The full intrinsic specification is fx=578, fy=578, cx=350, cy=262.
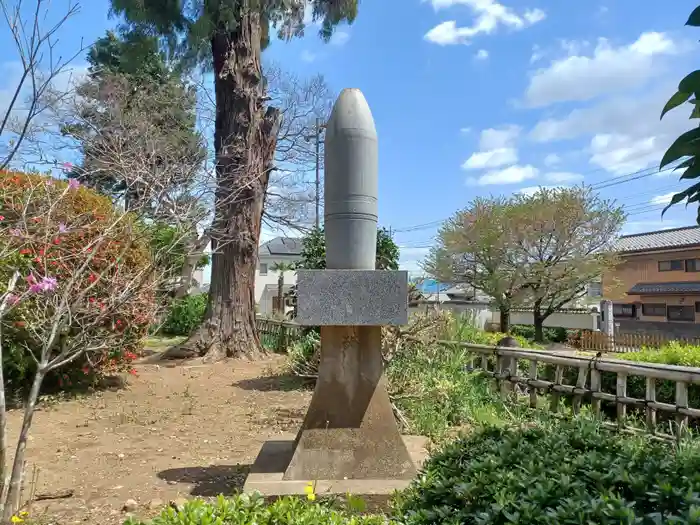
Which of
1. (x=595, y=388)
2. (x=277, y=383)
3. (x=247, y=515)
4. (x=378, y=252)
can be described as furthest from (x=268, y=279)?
(x=247, y=515)

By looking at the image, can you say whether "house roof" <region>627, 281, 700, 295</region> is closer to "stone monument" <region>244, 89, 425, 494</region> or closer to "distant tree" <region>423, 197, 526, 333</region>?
"distant tree" <region>423, 197, 526, 333</region>

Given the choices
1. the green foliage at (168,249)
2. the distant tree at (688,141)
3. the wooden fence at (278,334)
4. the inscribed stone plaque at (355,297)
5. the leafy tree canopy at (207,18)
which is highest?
the leafy tree canopy at (207,18)

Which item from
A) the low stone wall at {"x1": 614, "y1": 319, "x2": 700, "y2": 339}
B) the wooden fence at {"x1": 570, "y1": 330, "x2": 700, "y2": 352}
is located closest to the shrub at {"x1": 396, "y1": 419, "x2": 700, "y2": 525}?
the wooden fence at {"x1": 570, "y1": 330, "x2": 700, "y2": 352}

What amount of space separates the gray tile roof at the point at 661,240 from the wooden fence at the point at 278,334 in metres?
21.0

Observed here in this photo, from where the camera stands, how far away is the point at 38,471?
4555 mm

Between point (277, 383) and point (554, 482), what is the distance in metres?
7.45

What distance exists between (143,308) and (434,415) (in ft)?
14.1

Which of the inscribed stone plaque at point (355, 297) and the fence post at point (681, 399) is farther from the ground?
the inscribed stone plaque at point (355, 297)

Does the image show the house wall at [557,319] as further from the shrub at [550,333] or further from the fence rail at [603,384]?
the fence rail at [603,384]

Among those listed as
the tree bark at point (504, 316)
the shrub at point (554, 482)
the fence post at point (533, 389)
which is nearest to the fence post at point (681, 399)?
the fence post at point (533, 389)

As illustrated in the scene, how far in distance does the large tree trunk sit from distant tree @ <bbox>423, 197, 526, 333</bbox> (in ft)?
41.9

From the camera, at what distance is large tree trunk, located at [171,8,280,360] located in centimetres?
1166

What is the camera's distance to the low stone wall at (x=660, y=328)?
25375 millimetres

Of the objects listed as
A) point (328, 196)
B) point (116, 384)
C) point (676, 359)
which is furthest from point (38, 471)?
point (676, 359)
